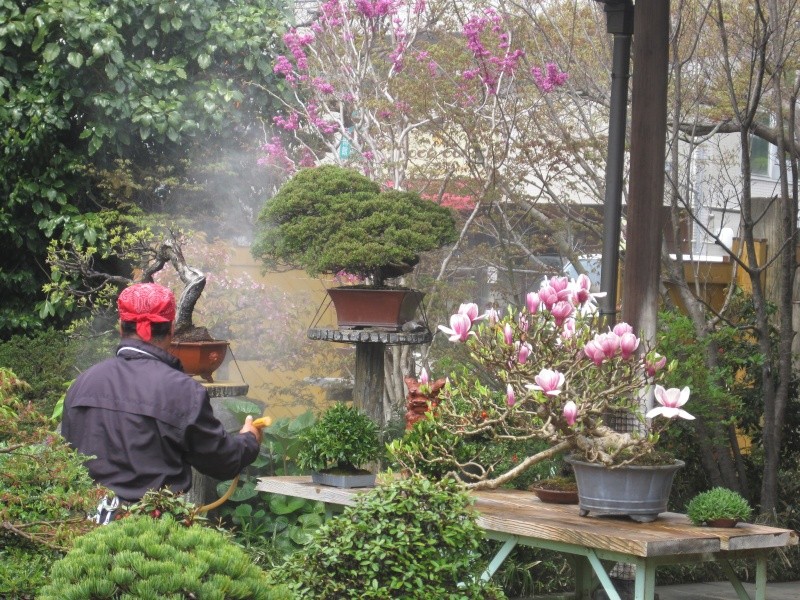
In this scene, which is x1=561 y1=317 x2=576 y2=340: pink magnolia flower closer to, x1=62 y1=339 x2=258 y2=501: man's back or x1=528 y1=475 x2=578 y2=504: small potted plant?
x1=528 y1=475 x2=578 y2=504: small potted plant

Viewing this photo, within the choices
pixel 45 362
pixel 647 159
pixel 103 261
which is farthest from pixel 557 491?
pixel 103 261

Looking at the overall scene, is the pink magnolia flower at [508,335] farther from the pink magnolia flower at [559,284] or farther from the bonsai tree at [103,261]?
the bonsai tree at [103,261]

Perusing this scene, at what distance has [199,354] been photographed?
562cm

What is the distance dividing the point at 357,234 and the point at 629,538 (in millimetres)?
2494

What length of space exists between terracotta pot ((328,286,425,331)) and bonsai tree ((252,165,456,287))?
0.46 feet

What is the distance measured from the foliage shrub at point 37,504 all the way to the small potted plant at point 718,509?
224 cm

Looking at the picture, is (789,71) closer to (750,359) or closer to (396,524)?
(750,359)

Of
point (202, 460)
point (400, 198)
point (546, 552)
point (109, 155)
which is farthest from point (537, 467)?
point (109, 155)

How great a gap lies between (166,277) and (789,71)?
19.3 ft

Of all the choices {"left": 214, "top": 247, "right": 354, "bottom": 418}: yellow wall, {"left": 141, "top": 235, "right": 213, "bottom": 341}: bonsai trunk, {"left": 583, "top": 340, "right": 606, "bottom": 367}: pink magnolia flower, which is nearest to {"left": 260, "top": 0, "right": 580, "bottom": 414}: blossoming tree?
{"left": 214, "top": 247, "right": 354, "bottom": 418}: yellow wall

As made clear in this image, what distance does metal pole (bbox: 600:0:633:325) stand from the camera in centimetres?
540

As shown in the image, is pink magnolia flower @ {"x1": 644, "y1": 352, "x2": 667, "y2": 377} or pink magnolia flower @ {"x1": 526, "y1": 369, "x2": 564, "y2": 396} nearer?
pink magnolia flower @ {"x1": 526, "y1": 369, "x2": 564, "y2": 396}

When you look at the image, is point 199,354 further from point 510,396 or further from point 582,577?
point 582,577

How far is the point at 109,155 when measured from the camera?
9016 mm
